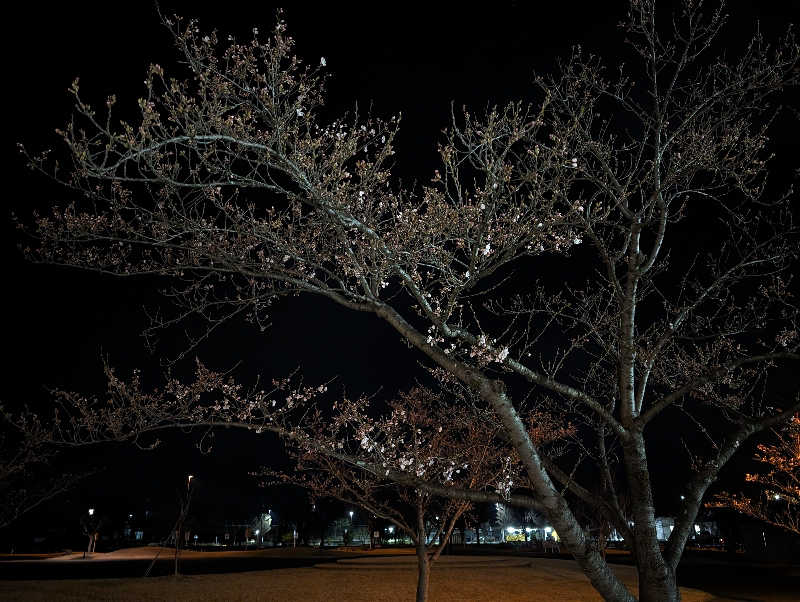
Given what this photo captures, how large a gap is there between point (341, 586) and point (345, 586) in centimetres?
13

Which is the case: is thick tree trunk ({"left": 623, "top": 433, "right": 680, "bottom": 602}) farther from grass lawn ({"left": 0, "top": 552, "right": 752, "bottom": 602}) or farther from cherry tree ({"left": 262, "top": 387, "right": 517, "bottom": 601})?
grass lawn ({"left": 0, "top": 552, "right": 752, "bottom": 602})

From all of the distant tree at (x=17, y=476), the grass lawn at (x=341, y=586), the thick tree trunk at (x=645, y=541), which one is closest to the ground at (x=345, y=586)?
the grass lawn at (x=341, y=586)

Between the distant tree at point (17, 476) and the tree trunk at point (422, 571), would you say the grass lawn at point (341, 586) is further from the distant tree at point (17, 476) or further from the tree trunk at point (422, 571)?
the tree trunk at point (422, 571)

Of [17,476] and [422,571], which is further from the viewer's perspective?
[17,476]

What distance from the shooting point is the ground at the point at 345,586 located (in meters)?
16.4

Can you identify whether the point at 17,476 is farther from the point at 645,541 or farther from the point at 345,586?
the point at 645,541

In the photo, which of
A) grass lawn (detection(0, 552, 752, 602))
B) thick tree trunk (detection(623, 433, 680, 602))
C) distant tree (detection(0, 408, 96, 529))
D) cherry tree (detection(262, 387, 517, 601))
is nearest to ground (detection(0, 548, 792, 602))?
grass lawn (detection(0, 552, 752, 602))

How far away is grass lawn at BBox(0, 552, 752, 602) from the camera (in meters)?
16.3

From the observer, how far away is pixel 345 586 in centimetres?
1870

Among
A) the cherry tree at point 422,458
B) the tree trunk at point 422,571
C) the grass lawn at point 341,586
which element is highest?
the cherry tree at point 422,458

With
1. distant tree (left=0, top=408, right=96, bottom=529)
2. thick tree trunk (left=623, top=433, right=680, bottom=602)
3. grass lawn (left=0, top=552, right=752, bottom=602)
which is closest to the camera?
thick tree trunk (left=623, top=433, right=680, bottom=602)

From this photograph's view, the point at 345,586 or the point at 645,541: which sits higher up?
the point at 645,541

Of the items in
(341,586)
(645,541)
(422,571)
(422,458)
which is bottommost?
(341,586)

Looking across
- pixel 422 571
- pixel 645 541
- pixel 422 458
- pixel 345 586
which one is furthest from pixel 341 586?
pixel 645 541
